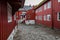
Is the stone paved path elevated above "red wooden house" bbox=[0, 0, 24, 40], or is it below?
below

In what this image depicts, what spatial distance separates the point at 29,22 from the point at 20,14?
1699 cm

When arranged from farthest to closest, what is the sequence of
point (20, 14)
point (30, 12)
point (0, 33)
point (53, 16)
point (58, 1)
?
point (20, 14) < point (30, 12) < point (53, 16) < point (58, 1) < point (0, 33)

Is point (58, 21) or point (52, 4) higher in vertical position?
point (52, 4)

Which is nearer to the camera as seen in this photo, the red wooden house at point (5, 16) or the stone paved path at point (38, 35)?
the red wooden house at point (5, 16)

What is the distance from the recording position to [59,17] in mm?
21641

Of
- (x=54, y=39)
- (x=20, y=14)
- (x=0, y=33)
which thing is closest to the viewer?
(x=0, y=33)

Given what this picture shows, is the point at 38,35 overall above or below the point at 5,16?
below

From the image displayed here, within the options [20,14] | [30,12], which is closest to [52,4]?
[30,12]

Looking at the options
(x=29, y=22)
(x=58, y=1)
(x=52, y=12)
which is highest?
(x=58, y=1)

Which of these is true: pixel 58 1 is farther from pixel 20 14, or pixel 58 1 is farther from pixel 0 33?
pixel 20 14

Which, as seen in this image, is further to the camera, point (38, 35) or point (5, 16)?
point (38, 35)

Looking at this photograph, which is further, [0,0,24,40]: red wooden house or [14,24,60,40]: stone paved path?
[14,24,60,40]: stone paved path

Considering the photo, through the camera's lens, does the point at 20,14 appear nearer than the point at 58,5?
No

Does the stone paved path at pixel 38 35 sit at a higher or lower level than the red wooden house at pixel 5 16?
lower
